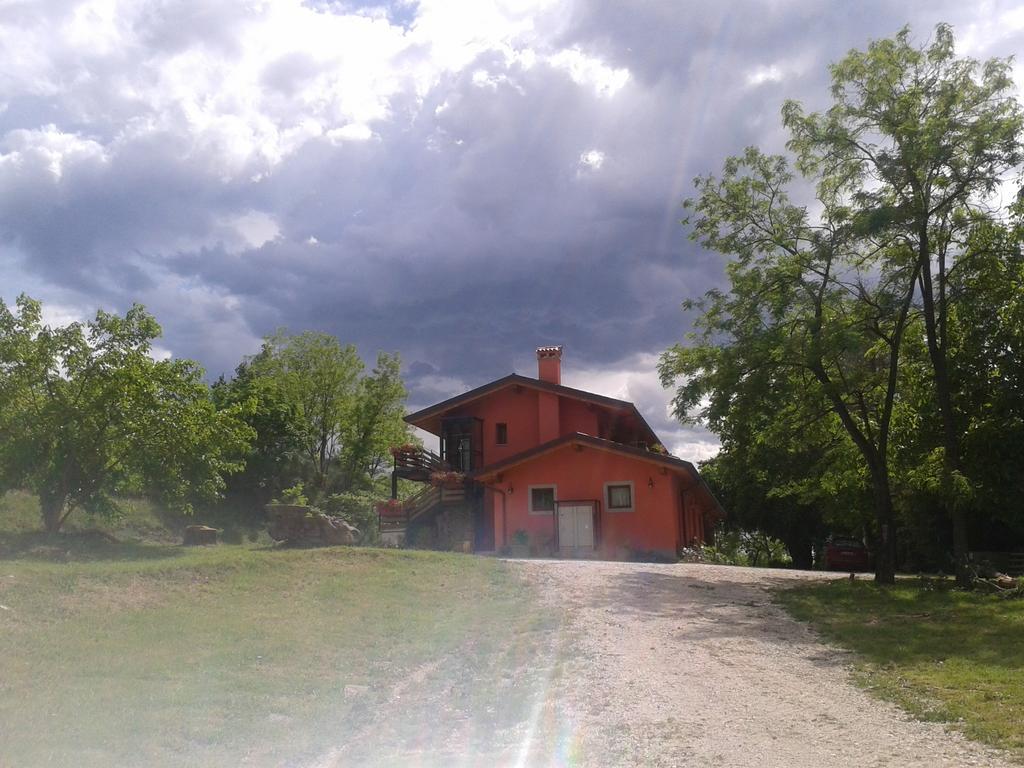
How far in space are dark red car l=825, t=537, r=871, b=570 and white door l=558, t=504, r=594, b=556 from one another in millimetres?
12391

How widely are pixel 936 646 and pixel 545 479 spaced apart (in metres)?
17.8

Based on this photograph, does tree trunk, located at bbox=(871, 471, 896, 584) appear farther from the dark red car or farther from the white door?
the dark red car

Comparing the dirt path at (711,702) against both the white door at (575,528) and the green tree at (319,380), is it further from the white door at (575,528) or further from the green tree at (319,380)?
the green tree at (319,380)

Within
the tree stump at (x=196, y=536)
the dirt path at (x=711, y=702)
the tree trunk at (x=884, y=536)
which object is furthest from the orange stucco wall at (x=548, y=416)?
the dirt path at (x=711, y=702)

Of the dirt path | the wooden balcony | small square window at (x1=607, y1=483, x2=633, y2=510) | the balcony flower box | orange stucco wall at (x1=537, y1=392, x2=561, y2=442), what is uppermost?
orange stucco wall at (x1=537, y1=392, x2=561, y2=442)

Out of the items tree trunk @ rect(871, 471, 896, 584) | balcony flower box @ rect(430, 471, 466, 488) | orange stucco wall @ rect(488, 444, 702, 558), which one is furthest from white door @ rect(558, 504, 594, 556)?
tree trunk @ rect(871, 471, 896, 584)

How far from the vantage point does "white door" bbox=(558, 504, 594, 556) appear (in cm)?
2717

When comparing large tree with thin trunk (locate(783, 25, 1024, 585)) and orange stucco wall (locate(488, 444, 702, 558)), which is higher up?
large tree with thin trunk (locate(783, 25, 1024, 585))

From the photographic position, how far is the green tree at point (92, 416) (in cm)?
2038

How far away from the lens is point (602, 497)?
90.9 ft

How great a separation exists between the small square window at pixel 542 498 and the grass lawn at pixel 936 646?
10930 mm

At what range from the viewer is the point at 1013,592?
1686cm

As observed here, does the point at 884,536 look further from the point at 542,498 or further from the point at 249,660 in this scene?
the point at 249,660

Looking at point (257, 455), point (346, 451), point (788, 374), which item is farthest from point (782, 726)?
point (346, 451)
